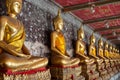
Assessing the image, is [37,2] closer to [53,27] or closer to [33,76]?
[53,27]

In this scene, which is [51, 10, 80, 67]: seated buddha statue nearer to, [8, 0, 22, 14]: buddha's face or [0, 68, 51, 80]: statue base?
[0, 68, 51, 80]: statue base

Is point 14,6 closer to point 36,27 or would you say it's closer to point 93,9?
point 36,27

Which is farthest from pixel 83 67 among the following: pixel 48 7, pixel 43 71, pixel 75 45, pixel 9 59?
pixel 9 59

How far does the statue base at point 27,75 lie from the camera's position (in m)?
2.64

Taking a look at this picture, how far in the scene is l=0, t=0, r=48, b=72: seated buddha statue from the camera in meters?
2.72

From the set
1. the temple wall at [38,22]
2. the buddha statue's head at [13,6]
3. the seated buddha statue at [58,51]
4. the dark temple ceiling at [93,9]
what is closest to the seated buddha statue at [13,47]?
the buddha statue's head at [13,6]

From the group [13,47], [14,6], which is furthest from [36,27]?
[13,47]

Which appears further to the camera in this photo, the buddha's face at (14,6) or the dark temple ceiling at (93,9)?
the dark temple ceiling at (93,9)

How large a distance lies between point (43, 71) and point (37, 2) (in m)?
1.71

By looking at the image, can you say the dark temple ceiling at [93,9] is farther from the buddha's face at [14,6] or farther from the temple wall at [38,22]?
the buddha's face at [14,6]

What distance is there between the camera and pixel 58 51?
4.52m

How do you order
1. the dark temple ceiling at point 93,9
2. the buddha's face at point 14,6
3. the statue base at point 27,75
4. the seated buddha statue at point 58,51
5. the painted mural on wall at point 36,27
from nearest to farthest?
the statue base at point 27,75 → the buddha's face at point 14,6 → the painted mural on wall at point 36,27 → the seated buddha statue at point 58,51 → the dark temple ceiling at point 93,9

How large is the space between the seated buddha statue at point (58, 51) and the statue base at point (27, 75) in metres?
0.83

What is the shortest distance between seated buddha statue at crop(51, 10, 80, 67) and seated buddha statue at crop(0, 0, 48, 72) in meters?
0.88
